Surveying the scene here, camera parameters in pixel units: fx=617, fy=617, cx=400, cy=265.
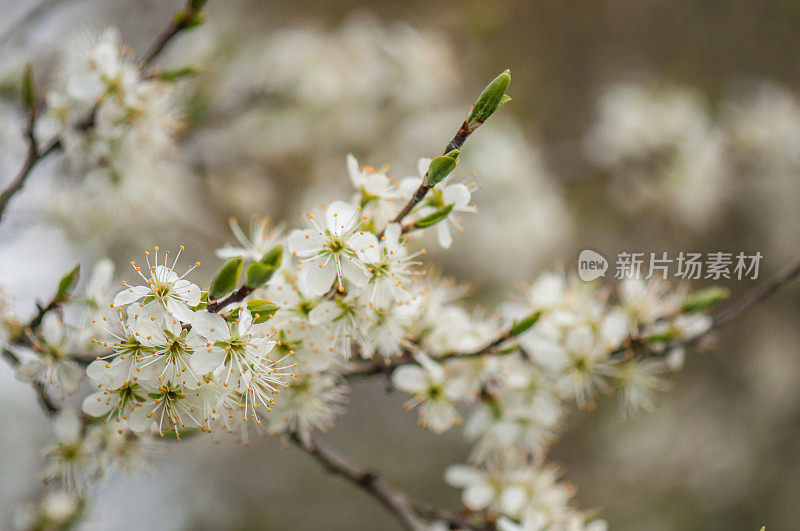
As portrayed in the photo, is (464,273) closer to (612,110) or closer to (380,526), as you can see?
(612,110)

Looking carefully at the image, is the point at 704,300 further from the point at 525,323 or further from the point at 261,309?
the point at 261,309

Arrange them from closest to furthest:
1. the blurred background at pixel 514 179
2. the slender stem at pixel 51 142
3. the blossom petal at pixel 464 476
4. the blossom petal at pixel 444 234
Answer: the blossom petal at pixel 444 234
the slender stem at pixel 51 142
the blossom petal at pixel 464 476
the blurred background at pixel 514 179

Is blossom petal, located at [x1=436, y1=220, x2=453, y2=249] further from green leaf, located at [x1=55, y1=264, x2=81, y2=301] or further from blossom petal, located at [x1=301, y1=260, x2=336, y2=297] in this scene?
green leaf, located at [x1=55, y1=264, x2=81, y2=301]

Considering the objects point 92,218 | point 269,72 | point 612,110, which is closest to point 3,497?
point 92,218

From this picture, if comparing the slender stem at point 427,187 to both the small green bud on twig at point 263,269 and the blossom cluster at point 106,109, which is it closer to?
the small green bud on twig at point 263,269

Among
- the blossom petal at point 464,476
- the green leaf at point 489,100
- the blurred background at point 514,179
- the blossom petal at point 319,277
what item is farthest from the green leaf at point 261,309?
the blurred background at point 514,179

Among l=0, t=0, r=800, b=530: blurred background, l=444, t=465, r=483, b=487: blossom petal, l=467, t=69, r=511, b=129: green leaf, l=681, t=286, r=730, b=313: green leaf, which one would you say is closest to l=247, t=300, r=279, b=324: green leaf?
l=467, t=69, r=511, b=129: green leaf
